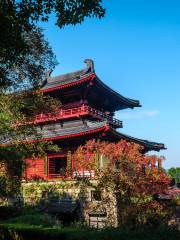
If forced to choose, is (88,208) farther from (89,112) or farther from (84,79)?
(84,79)

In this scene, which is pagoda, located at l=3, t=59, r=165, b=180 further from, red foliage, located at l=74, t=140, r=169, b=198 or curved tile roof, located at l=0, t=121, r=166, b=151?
red foliage, located at l=74, t=140, r=169, b=198

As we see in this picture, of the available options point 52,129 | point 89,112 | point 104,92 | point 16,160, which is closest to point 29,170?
point 52,129

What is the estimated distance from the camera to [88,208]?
930 inches

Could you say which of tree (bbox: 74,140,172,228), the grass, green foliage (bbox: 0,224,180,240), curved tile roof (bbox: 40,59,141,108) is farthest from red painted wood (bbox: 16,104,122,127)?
green foliage (bbox: 0,224,180,240)

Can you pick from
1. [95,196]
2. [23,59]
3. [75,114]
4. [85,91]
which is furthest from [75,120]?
[23,59]

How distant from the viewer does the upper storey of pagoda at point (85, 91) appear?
28.3 metres

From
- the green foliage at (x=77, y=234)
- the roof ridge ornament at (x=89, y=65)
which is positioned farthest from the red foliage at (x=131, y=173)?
the roof ridge ornament at (x=89, y=65)

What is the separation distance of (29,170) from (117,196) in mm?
10420

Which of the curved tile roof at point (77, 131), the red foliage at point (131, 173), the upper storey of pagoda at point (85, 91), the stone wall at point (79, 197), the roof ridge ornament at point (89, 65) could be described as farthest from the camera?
the roof ridge ornament at point (89, 65)

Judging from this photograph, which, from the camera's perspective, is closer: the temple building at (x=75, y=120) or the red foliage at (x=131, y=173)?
the red foliage at (x=131, y=173)

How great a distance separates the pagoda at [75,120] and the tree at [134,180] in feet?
14.7

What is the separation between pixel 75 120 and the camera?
28.7 meters

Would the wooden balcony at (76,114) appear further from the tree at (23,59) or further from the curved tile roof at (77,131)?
the tree at (23,59)

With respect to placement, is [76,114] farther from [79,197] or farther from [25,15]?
[25,15]
